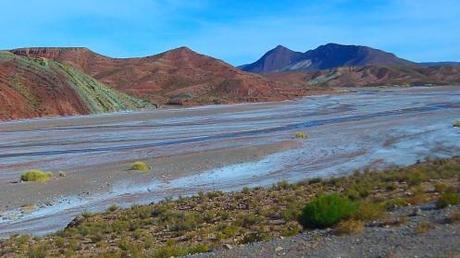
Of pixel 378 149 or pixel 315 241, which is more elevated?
pixel 315 241

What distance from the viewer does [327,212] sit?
12.2 metres

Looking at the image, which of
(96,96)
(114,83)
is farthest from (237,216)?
(114,83)

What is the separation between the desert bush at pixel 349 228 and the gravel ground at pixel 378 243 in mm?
108

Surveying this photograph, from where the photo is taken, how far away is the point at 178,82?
15162 cm

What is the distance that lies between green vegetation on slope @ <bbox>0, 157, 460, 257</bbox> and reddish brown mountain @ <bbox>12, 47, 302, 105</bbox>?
9710cm

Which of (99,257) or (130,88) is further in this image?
(130,88)

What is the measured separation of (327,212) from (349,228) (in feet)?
4.01

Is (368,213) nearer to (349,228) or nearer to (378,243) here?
(349,228)

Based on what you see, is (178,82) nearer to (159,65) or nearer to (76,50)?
(159,65)

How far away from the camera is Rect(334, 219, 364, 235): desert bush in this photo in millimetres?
10953

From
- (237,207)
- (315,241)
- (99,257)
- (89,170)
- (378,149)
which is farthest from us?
(378,149)

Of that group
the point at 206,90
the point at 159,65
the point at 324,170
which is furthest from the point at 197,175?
the point at 159,65

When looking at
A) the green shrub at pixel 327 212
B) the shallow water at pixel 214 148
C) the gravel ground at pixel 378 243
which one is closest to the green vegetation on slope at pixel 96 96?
the shallow water at pixel 214 148

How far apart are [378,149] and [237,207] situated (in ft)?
58.3
